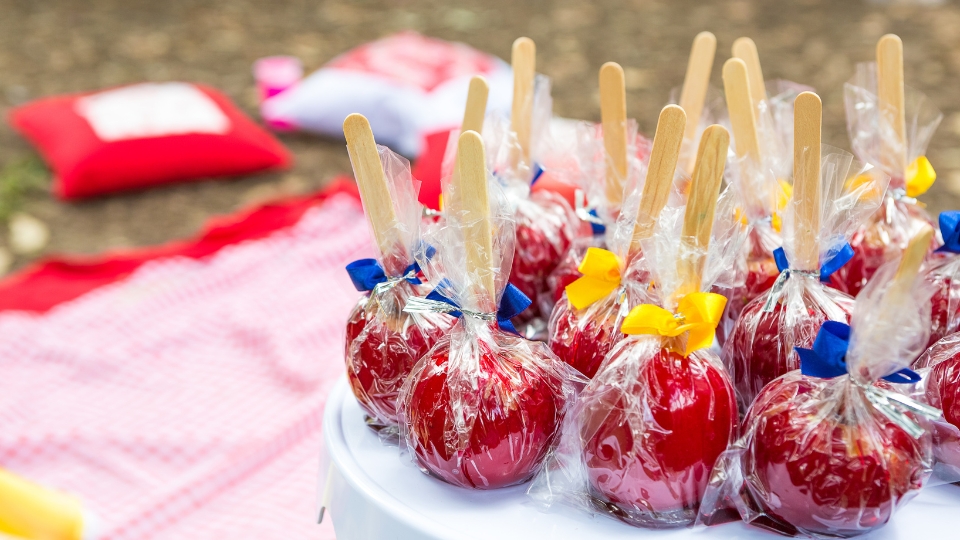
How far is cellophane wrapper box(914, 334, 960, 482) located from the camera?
84 cm

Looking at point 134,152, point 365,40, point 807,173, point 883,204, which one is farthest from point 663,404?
point 365,40

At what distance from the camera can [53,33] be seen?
473 cm

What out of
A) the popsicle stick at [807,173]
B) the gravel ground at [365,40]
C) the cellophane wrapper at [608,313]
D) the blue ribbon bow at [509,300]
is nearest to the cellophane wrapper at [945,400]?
the popsicle stick at [807,173]

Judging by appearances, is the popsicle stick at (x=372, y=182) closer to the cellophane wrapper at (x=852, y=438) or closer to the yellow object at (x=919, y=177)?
the cellophane wrapper at (x=852, y=438)

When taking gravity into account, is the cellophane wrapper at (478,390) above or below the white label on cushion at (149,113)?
above

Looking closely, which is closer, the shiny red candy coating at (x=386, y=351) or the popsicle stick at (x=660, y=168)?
the popsicle stick at (x=660, y=168)

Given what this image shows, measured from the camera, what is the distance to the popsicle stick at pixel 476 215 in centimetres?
83

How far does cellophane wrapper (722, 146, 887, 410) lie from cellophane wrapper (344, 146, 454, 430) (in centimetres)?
33

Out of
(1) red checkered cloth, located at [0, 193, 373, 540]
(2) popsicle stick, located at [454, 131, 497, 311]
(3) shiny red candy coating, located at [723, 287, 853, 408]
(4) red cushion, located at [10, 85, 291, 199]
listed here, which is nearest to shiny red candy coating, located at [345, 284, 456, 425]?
(2) popsicle stick, located at [454, 131, 497, 311]

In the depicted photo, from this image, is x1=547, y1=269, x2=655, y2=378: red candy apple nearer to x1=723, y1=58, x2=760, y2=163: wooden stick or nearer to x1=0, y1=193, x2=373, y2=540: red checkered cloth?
x1=723, y1=58, x2=760, y2=163: wooden stick

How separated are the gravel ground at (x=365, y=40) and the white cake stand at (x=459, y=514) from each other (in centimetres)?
212

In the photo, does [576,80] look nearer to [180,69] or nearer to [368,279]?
[180,69]

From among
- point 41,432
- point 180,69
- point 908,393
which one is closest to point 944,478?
point 908,393

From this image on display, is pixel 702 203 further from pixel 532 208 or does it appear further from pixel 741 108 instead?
pixel 532 208
